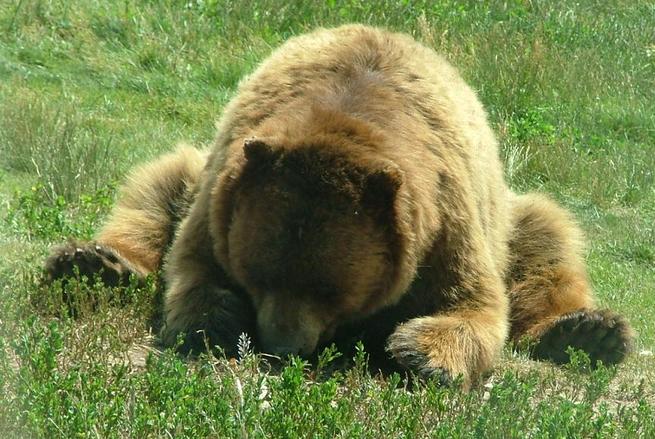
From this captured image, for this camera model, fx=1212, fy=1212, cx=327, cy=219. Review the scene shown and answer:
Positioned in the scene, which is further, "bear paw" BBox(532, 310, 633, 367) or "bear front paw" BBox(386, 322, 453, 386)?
"bear paw" BBox(532, 310, 633, 367)

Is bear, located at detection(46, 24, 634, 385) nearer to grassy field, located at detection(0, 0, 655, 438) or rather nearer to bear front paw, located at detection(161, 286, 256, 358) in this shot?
bear front paw, located at detection(161, 286, 256, 358)

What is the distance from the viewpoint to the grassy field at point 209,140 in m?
4.94

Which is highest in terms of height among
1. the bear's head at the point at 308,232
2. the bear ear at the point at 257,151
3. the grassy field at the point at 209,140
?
the bear ear at the point at 257,151

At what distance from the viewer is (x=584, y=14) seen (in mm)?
16906

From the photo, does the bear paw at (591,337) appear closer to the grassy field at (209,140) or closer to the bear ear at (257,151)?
the grassy field at (209,140)

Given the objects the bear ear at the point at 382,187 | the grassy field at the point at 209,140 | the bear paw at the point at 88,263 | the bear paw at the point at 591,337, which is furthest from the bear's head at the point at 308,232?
the bear paw at the point at 591,337

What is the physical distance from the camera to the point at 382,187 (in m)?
5.75

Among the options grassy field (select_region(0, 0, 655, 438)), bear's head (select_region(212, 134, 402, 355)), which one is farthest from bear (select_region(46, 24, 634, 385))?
grassy field (select_region(0, 0, 655, 438))

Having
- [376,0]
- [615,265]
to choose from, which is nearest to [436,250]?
[615,265]

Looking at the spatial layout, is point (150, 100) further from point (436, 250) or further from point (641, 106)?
point (436, 250)

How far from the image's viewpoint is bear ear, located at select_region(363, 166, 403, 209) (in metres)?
5.71

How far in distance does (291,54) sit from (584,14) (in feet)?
35.2

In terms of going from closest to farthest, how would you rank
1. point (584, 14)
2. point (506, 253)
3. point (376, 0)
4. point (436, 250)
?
point (436, 250) < point (506, 253) < point (376, 0) < point (584, 14)

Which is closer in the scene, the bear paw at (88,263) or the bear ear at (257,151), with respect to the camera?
the bear ear at (257,151)
